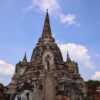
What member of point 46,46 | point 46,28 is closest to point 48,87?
point 46,46

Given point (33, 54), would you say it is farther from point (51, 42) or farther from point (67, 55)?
point (67, 55)

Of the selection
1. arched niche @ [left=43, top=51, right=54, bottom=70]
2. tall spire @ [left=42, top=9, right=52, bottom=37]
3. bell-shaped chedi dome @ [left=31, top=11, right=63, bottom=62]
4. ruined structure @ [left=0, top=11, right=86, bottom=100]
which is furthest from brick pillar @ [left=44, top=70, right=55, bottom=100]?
tall spire @ [left=42, top=9, right=52, bottom=37]

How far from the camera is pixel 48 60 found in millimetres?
30250

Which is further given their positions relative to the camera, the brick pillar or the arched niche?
the arched niche

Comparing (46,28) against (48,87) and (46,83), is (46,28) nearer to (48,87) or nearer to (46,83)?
(46,83)

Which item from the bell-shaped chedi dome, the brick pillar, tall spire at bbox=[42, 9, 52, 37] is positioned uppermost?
tall spire at bbox=[42, 9, 52, 37]

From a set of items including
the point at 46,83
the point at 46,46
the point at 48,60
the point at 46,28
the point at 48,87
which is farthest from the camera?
the point at 46,28

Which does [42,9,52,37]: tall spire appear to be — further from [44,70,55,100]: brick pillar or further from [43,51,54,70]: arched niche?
[44,70,55,100]: brick pillar

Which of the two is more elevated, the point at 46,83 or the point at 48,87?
the point at 46,83

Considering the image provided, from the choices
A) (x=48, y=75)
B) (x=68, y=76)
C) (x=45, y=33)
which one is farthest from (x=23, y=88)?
(x=45, y=33)

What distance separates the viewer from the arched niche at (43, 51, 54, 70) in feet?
97.2

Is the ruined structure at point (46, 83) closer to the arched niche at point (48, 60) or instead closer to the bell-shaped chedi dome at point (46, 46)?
the arched niche at point (48, 60)

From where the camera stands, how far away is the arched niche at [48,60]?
97.2 feet

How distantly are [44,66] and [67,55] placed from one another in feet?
33.6
